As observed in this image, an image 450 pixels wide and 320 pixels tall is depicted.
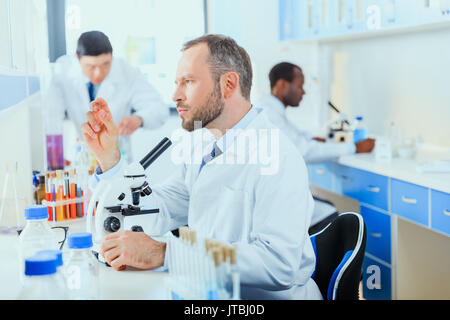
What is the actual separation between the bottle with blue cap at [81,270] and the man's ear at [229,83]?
49 cm

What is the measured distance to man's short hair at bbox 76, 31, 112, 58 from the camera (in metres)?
1.94

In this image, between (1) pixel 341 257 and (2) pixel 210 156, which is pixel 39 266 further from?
(1) pixel 341 257

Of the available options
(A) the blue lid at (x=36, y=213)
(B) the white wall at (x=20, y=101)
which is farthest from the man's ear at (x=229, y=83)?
(B) the white wall at (x=20, y=101)

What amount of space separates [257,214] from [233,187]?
0.43 ft

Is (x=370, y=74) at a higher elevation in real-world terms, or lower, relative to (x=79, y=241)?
higher

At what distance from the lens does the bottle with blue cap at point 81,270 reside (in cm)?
98

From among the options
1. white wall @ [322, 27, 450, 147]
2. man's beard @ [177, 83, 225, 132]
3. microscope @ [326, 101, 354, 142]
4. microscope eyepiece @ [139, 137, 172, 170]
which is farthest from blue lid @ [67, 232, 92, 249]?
microscope @ [326, 101, 354, 142]

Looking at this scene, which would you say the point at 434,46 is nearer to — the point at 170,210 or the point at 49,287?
the point at 170,210

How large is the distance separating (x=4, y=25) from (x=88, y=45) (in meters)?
0.34

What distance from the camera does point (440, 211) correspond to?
81.6 inches

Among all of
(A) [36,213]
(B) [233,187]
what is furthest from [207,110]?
(A) [36,213]

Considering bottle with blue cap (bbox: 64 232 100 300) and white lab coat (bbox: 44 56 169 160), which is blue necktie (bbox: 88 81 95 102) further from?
bottle with blue cap (bbox: 64 232 100 300)

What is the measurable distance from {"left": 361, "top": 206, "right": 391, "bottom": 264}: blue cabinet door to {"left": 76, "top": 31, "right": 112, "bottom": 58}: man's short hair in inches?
50.7
